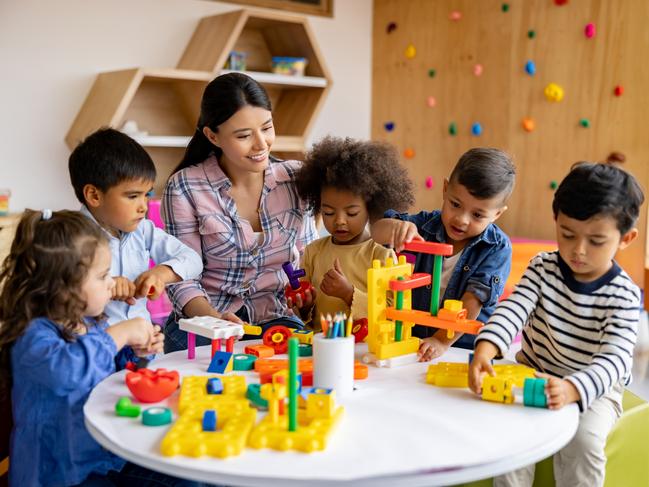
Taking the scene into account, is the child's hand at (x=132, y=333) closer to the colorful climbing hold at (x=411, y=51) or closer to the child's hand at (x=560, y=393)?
the child's hand at (x=560, y=393)

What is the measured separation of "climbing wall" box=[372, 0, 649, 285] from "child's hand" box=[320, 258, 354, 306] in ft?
7.28

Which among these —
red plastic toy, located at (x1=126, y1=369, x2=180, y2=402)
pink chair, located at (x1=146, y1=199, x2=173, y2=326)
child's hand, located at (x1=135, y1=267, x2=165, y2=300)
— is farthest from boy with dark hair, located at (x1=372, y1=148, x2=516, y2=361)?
pink chair, located at (x1=146, y1=199, x2=173, y2=326)

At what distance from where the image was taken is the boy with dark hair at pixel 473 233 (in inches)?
68.7

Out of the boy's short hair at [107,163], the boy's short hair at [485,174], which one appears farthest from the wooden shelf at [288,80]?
the boy's short hair at [485,174]

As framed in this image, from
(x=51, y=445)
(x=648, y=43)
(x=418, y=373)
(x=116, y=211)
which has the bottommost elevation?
(x=51, y=445)

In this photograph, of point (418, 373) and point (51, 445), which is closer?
point (51, 445)

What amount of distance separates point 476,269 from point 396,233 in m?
0.24

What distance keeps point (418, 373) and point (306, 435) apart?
0.43m

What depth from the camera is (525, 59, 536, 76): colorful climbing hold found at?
3887mm

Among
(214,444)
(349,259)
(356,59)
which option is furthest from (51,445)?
(356,59)

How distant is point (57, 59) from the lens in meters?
3.47

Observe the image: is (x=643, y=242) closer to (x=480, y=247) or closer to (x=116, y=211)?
(x=480, y=247)

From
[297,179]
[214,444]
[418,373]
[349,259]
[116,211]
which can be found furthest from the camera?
[297,179]

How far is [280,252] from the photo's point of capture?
2.17 meters
